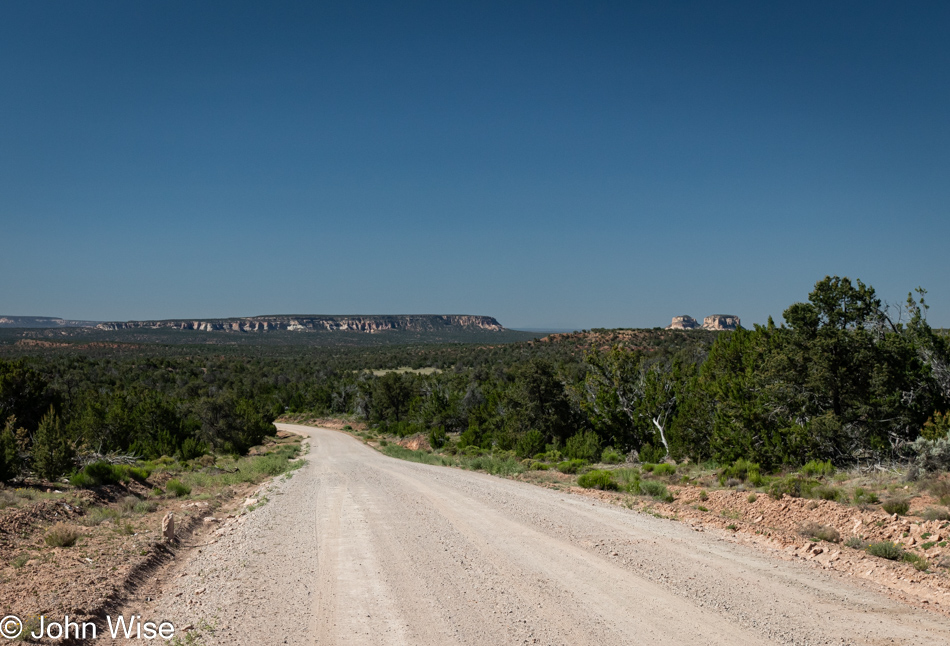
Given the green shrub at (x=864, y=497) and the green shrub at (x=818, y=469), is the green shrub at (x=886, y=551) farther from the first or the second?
the green shrub at (x=818, y=469)

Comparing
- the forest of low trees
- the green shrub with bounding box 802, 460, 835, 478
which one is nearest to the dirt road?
the green shrub with bounding box 802, 460, 835, 478

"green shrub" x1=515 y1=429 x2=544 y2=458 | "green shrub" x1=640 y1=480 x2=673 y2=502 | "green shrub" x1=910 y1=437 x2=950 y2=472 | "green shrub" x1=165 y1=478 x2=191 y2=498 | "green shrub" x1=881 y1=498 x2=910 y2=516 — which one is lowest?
"green shrub" x1=515 y1=429 x2=544 y2=458

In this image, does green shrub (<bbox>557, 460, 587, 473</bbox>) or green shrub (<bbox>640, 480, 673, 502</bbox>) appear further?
green shrub (<bbox>557, 460, 587, 473</bbox>)

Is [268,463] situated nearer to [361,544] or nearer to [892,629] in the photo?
[361,544]

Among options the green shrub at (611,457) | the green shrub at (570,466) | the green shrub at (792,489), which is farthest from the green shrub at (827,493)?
the green shrub at (611,457)

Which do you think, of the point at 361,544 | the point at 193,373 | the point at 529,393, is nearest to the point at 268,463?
the point at 529,393

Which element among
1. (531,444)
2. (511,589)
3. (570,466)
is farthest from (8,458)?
(531,444)

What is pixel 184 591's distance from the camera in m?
7.45

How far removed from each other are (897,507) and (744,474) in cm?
663

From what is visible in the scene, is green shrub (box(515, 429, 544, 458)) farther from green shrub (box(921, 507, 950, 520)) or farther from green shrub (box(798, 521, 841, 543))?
green shrub (box(921, 507, 950, 520))

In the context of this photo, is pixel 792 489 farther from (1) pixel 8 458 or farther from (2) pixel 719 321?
(2) pixel 719 321

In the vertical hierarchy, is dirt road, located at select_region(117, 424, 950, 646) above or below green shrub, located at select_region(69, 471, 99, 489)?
above

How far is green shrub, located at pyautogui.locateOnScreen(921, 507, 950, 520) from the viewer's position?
30.0 ft

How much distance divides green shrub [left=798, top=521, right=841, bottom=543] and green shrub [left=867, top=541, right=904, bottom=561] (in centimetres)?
67
